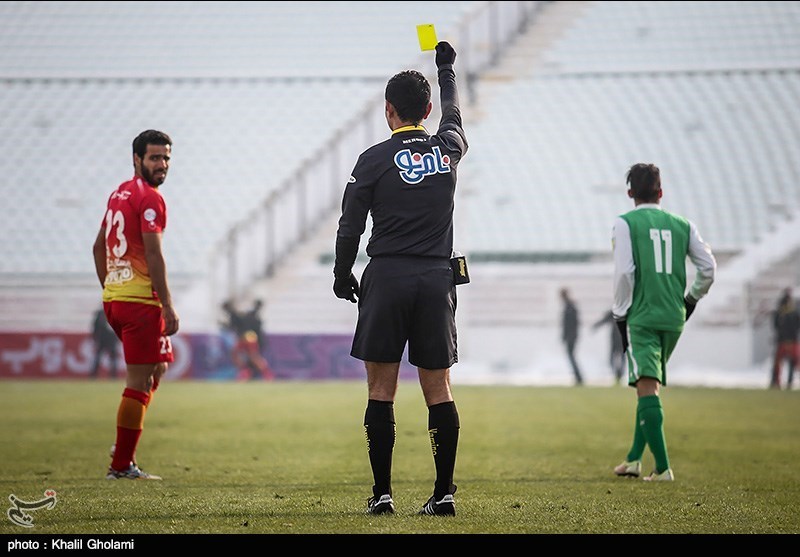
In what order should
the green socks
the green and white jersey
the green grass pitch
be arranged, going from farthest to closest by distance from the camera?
the green and white jersey → the green socks → the green grass pitch

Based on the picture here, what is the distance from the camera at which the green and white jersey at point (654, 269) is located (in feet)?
20.9

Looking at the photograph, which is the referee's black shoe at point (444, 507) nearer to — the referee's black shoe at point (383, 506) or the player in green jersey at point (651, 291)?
the referee's black shoe at point (383, 506)

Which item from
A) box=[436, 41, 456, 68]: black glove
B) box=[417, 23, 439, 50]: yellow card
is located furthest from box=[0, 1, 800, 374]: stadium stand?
box=[436, 41, 456, 68]: black glove

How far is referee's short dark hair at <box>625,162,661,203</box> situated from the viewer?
256 inches

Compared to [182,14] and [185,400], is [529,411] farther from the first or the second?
[182,14]

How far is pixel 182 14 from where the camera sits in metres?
20.4

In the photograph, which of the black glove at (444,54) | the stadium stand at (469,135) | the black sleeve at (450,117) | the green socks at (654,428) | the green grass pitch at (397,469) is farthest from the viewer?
the stadium stand at (469,135)

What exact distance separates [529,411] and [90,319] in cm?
1300

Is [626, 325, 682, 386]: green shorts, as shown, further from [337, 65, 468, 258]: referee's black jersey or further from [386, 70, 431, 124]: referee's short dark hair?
[386, 70, 431, 124]: referee's short dark hair

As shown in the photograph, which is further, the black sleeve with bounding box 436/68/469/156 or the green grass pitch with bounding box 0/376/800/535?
the black sleeve with bounding box 436/68/469/156

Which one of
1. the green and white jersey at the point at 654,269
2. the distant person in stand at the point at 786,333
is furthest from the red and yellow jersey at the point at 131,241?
the distant person in stand at the point at 786,333

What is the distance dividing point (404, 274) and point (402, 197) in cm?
29

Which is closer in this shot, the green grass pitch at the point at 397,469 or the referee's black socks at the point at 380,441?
the green grass pitch at the point at 397,469

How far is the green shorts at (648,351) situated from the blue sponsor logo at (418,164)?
2.16 metres
